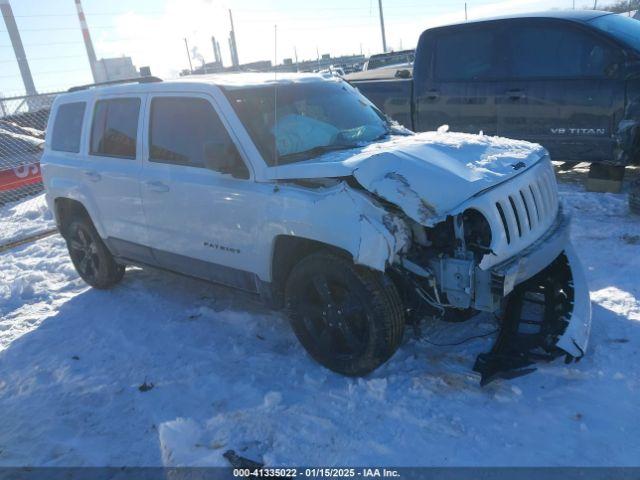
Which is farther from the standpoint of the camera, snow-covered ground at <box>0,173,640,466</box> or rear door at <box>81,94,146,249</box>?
rear door at <box>81,94,146,249</box>

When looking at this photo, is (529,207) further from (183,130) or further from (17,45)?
(17,45)

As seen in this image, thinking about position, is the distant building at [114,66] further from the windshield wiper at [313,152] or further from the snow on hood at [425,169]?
the snow on hood at [425,169]

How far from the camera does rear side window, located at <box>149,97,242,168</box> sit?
12.9 feet

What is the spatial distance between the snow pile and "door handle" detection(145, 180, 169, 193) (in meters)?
4.84

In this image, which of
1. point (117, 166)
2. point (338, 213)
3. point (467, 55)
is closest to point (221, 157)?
point (338, 213)

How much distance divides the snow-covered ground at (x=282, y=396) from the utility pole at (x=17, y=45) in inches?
1881

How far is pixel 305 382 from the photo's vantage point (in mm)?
3521

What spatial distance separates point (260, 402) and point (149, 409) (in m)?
0.74

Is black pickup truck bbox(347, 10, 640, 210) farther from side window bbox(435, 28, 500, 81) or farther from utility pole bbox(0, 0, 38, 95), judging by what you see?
utility pole bbox(0, 0, 38, 95)

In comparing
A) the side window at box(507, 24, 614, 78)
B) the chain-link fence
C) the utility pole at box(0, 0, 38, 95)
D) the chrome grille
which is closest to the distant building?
the utility pole at box(0, 0, 38, 95)

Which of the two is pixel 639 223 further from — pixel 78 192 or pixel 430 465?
pixel 78 192

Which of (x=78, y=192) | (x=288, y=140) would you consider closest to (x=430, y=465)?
(x=288, y=140)

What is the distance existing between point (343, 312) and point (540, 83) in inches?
185

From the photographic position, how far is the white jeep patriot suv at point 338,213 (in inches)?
120
